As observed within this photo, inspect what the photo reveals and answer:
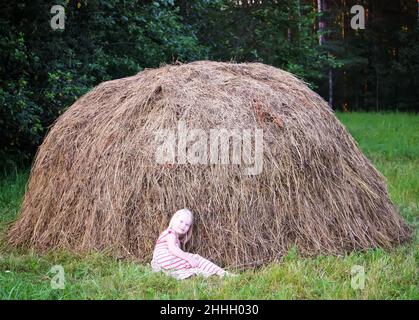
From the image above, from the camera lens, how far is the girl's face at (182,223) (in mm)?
5250

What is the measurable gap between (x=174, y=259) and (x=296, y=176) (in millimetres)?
1513

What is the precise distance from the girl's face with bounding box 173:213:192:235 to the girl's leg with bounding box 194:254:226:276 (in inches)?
10.7

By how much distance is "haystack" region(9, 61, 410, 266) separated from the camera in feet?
18.0

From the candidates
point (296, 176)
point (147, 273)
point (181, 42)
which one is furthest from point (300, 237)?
point (181, 42)

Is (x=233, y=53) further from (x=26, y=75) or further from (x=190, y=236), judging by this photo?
(x=190, y=236)
